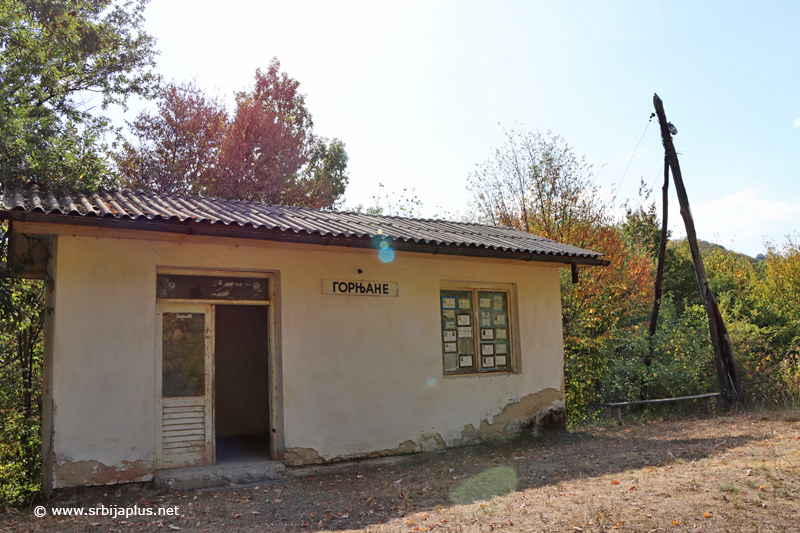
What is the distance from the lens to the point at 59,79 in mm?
11742

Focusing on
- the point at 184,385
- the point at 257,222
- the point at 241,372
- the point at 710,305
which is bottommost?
the point at 241,372

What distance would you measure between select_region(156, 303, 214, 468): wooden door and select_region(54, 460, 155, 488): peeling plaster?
352 millimetres

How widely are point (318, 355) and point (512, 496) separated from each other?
2.80 meters

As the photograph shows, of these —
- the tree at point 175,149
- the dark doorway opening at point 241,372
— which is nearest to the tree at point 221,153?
the tree at point 175,149

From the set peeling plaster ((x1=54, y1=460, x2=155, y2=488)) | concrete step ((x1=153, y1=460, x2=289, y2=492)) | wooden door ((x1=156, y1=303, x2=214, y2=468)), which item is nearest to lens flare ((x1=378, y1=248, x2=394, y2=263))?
wooden door ((x1=156, y1=303, x2=214, y2=468))

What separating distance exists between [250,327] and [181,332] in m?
3.18

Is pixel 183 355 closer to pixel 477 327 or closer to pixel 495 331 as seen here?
pixel 477 327

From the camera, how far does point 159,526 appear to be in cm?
491

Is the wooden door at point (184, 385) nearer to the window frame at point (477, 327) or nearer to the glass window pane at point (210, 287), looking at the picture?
the glass window pane at point (210, 287)

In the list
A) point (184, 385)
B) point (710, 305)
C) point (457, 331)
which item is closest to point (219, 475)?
point (184, 385)

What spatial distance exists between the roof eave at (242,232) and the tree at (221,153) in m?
11.4

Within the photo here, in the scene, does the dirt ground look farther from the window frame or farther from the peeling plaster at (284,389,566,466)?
the window frame

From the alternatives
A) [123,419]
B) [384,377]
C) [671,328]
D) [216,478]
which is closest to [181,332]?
[123,419]

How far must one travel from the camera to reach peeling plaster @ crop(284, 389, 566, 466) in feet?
22.3
